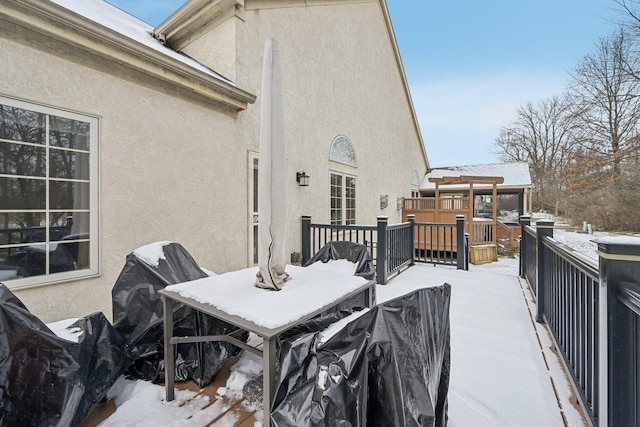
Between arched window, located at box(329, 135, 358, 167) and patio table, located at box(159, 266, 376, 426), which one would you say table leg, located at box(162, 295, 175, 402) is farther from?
arched window, located at box(329, 135, 358, 167)

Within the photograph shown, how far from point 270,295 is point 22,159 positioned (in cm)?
277

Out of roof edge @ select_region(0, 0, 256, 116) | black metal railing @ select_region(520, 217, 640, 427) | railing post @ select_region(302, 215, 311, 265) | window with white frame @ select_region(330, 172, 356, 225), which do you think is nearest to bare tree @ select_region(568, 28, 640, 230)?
window with white frame @ select_region(330, 172, 356, 225)

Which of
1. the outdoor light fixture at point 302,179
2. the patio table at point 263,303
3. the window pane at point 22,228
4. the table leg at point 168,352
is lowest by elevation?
the table leg at point 168,352

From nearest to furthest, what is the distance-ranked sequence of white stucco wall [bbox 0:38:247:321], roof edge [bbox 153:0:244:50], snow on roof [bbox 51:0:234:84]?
1. white stucco wall [bbox 0:38:247:321]
2. snow on roof [bbox 51:0:234:84]
3. roof edge [bbox 153:0:244:50]

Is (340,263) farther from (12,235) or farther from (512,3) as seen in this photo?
(512,3)

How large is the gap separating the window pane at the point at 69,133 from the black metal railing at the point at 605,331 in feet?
14.1

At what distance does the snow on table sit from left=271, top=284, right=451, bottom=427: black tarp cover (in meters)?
0.19

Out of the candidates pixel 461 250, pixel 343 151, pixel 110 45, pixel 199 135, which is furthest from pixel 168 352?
pixel 343 151

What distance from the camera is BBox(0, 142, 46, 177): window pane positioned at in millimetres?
2514

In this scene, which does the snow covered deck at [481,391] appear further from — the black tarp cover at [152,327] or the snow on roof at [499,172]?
the snow on roof at [499,172]

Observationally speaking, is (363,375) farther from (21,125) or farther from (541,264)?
(21,125)

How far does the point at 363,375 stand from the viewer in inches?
45.3

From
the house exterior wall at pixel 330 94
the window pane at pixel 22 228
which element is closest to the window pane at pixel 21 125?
the window pane at pixel 22 228

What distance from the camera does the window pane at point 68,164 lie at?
276cm
